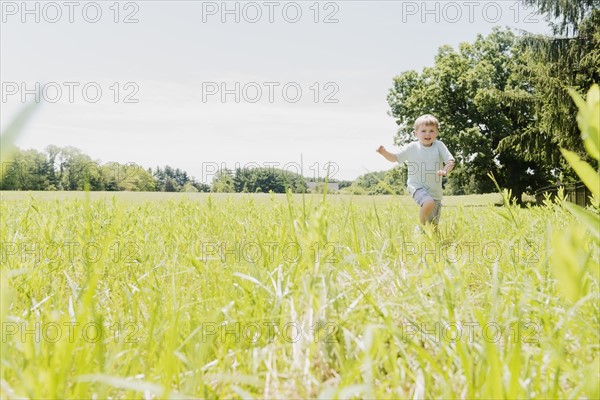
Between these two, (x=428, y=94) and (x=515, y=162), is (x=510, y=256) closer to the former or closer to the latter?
(x=428, y=94)

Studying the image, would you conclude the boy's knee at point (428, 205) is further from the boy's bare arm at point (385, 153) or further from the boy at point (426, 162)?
the boy's bare arm at point (385, 153)

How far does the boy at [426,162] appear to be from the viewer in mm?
6422

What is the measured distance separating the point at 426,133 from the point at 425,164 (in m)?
0.47

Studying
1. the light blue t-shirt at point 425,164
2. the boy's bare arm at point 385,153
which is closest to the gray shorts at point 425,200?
the light blue t-shirt at point 425,164

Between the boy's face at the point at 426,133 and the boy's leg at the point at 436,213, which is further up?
the boy's face at the point at 426,133

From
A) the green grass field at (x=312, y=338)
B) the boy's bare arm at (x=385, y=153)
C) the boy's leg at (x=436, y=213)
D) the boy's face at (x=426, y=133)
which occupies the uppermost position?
the boy's face at (x=426, y=133)

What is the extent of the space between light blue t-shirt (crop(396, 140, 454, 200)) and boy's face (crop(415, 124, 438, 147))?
0.07 m

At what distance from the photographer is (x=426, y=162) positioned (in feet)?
22.7

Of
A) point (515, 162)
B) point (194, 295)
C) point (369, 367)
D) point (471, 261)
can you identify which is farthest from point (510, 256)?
point (515, 162)

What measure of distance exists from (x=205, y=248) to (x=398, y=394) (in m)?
2.57

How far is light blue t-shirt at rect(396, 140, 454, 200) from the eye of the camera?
6.71 m

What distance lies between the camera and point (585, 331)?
1.66 metres

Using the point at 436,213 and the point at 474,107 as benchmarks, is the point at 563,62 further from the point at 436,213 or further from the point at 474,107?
the point at 436,213

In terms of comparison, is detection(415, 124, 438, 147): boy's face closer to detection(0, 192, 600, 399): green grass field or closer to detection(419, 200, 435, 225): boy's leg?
detection(419, 200, 435, 225): boy's leg
